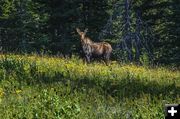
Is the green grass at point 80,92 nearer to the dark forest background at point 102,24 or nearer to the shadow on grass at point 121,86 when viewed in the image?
the shadow on grass at point 121,86

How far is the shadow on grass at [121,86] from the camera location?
1058 cm

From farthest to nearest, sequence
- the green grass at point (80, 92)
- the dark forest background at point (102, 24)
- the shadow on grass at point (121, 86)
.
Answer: the dark forest background at point (102, 24) → the shadow on grass at point (121, 86) → the green grass at point (80, 92)

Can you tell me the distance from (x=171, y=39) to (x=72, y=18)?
7.36 meters

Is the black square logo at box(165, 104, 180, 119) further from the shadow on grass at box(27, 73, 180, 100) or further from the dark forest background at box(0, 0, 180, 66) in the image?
the dark forest background at box(0, 0, 180, 66)

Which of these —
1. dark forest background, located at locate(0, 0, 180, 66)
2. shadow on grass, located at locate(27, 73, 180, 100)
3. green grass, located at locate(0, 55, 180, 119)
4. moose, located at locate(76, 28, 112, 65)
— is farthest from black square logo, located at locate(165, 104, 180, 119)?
dark forest background, located at locate(0, 0, 180, 66)

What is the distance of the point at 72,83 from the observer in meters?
11.0

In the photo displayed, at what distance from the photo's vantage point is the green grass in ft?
24.4

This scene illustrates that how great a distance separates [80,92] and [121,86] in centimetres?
153

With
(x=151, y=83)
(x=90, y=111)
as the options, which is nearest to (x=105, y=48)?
(x=151, y=83)

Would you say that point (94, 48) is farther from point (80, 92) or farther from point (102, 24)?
point (102, 24)

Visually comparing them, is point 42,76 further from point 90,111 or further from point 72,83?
point 90,111

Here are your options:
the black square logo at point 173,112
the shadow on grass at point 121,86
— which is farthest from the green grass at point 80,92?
the black square logo at point 173,112

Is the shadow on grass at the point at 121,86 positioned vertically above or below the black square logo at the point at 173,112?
below

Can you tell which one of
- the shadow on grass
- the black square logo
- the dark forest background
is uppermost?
the black square logo
